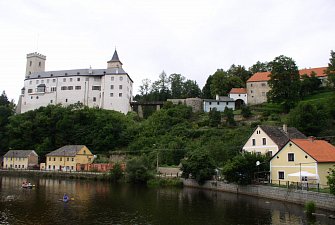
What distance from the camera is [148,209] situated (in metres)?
31.0

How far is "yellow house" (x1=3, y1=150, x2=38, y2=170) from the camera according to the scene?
3142 inches

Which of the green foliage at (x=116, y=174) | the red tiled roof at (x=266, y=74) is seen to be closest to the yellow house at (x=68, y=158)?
the green foliage at (x=116, y=174)

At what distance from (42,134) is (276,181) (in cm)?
6812

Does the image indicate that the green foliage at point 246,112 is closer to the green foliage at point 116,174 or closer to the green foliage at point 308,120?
the green foliage at point 308,120

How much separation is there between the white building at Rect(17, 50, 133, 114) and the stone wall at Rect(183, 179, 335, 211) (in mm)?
54899

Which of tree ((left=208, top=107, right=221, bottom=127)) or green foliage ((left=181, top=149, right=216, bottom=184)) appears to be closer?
green foliage ((left=181, top=149, right=216, bottom=184))

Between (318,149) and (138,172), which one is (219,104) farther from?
(318,149)

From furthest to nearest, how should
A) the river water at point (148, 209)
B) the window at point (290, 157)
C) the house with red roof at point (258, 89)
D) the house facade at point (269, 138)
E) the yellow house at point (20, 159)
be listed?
the house with red roof at point (258, 89) < the yellow house at point (20, 159) < the house facade at point (269, 138) < the window at point (290, 157) < the river water at point (148, 209)

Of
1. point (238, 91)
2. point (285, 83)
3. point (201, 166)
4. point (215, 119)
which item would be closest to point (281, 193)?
point (201, 166)

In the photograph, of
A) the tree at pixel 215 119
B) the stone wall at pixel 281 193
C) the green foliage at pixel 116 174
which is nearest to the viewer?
the stone wall at pixel 281 193

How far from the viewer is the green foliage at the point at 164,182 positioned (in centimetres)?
5016

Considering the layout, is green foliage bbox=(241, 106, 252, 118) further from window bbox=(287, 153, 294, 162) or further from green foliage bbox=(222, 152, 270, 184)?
window bbox=(287, 153, 294, 162)

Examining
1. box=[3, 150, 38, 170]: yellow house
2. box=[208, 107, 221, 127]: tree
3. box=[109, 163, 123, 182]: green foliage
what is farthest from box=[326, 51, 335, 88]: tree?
box=[3, 150, 38, 170]: yellow house

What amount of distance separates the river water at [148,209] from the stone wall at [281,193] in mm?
936
